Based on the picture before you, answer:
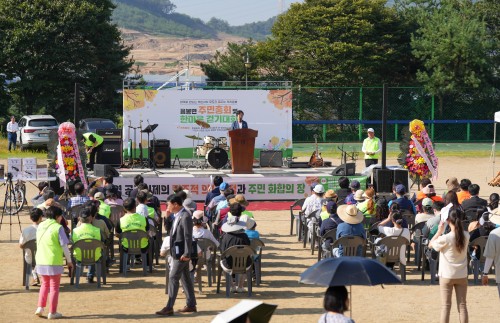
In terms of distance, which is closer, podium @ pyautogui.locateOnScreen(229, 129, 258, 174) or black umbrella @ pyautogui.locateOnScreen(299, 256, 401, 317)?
black umbrella @ pyautogui.locateOnScreen(299, 256, 401, 317)

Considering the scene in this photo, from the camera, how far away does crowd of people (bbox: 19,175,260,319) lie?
11344 millimetres

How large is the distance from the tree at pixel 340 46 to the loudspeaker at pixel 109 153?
2175cm

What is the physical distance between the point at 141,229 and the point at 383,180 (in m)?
9.02

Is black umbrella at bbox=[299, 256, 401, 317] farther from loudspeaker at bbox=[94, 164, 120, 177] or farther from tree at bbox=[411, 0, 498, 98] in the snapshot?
tree at bbox=[411, 0, 498, 98]

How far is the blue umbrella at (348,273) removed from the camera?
7297mm

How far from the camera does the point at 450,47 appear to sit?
4516 cm

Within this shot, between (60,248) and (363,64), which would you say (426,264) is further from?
(363,64)

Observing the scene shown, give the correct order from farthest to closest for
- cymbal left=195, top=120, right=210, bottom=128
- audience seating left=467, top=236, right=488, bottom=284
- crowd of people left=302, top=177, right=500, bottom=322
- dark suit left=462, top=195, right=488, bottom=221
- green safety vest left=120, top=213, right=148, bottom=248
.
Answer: cymbal left=195, top=120, right=210, bottom=128 < dark suit left=462, top=195, right=488, bottom=221 < green safety vest left=120, top=213, right=148, bottom=248 < audience seating left=467, top=236, right=488, bottom=284 < crowd of people left=302, top=177, right=500, bottom=322

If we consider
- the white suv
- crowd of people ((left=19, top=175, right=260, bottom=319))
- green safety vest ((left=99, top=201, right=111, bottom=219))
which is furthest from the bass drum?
the white suv

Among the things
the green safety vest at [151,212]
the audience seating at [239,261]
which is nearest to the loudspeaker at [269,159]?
the green safety vest at [151,212]

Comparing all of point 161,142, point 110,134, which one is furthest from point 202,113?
point 110,134

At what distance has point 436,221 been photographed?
541 inches

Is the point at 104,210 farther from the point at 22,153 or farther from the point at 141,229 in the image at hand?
the point at 22,153

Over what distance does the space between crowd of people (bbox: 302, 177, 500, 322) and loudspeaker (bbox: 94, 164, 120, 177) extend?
7235mm
